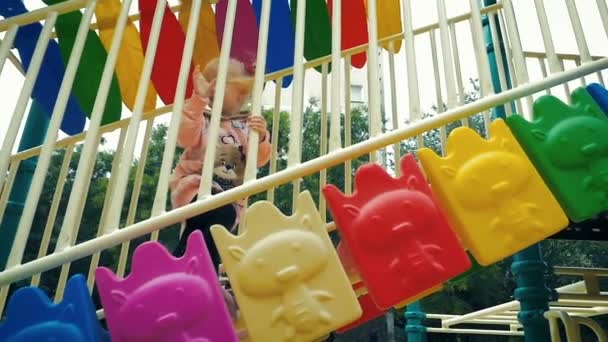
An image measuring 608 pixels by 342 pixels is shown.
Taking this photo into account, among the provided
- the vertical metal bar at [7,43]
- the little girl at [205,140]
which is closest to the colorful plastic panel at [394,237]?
the little girl at [205,140]

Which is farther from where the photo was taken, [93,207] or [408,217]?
[93,207]

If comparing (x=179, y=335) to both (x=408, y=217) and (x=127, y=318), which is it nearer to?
(x=127, y=318)

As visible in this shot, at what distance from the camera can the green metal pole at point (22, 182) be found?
5.96 ft

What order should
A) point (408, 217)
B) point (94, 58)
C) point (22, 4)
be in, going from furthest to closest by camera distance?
point (94, 58), point (22, 4), point (408, 217)

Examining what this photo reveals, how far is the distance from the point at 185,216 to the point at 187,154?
0.86 m

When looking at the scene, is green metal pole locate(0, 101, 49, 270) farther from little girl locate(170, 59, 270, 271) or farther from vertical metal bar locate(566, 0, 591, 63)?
vertical metal bar locate(566, 0, 591, 63)

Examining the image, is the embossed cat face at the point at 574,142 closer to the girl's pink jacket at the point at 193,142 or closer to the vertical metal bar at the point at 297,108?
the vertical metal bar at the point at 297,108

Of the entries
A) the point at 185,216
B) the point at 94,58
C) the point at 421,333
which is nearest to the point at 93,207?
the point at 421,333

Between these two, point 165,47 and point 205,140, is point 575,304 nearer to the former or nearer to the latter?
point 205,140

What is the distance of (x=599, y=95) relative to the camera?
129cm

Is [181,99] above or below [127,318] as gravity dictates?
above

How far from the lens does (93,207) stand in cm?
1108

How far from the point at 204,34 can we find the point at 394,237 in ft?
3.41

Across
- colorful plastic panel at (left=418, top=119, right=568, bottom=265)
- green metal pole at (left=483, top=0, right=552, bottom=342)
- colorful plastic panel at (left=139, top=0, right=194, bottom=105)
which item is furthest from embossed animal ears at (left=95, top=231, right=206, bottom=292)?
green metal pole at (left=483, top=0, right=552, bottom=342)
